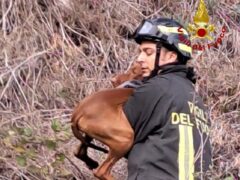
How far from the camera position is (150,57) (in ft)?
15.2

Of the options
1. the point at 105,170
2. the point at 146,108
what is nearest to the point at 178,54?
the point at 146,108

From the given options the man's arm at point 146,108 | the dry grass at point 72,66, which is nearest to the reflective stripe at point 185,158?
the man's arm at point 146,108

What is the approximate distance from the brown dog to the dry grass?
907mm

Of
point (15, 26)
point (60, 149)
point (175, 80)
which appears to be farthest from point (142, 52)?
point (15, 26)

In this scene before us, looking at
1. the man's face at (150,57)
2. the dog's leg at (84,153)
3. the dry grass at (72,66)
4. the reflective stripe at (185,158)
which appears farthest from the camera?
→ the dry grass at (72,66)

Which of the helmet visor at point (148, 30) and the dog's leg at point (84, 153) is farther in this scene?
the dog's leg at point (84, 153)

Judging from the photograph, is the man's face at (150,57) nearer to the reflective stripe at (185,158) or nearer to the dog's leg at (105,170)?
the reflective stripe at (185,158)

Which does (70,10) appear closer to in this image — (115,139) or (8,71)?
(8,71)

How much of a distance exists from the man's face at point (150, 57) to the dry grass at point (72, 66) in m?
1.16

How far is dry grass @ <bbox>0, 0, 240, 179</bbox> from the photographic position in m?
5.82

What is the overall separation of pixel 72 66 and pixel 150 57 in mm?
2553

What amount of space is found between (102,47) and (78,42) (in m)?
0.26

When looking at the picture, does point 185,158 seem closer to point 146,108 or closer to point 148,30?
point 146,108

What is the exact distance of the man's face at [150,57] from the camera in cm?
461
